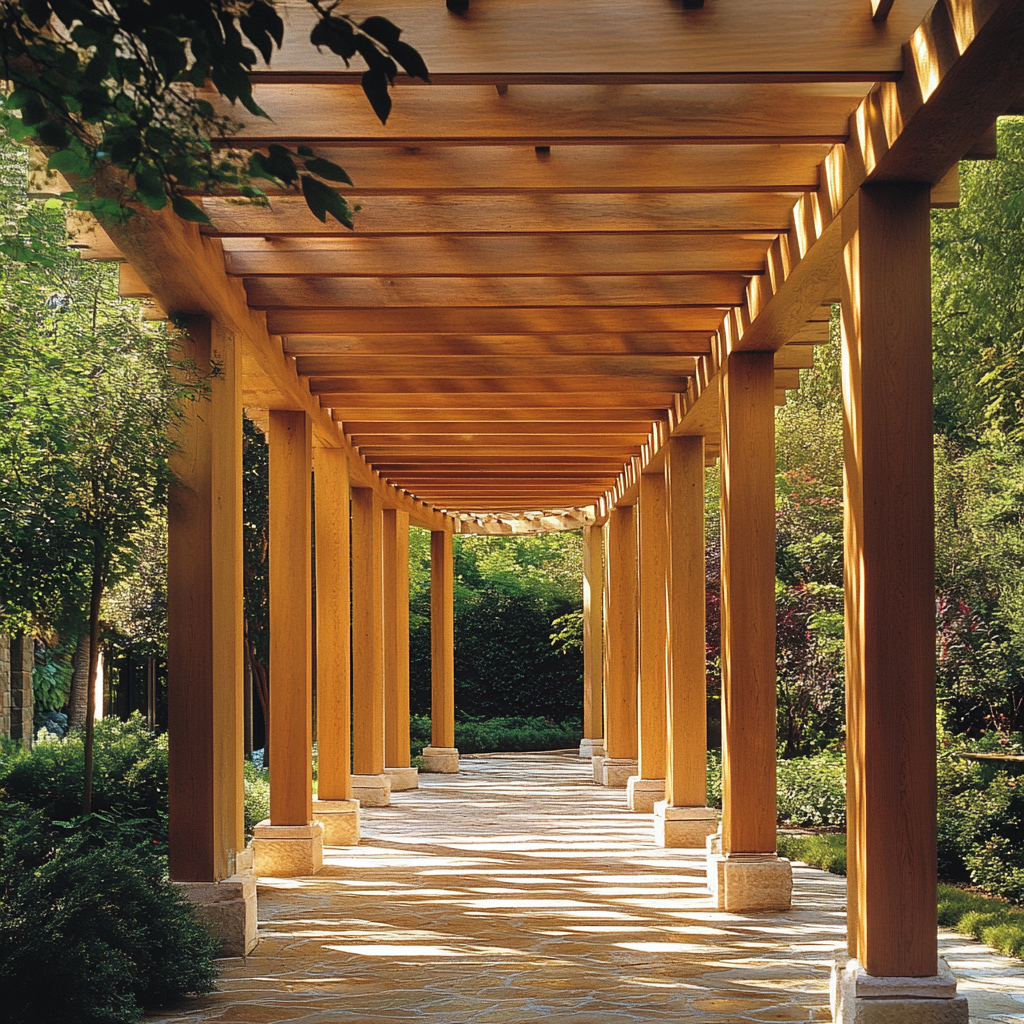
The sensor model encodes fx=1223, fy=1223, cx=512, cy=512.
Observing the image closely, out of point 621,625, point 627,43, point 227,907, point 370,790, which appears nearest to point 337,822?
point 370,790

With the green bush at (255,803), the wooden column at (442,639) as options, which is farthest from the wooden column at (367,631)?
the wooden column at (442,639)

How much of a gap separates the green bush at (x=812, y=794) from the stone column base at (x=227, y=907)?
684 centimetres

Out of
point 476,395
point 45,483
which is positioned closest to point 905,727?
point 45,483

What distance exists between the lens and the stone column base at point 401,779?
1698cm

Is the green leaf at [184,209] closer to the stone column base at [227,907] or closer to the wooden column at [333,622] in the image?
the stone column base at [227,907]

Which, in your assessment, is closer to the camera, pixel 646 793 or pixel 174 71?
pixel 174 71

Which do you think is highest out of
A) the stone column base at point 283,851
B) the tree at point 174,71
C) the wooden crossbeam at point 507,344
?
the wooden crossbeam at point 507,344

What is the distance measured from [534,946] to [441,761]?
41.9ft

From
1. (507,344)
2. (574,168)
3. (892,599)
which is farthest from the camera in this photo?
(507,344)

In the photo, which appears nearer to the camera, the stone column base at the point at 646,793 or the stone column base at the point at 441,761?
the stone column base at the point at 646,793

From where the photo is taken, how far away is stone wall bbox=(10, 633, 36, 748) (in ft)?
55.4

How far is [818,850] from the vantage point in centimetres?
1043

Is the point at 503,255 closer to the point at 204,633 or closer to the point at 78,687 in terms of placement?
the point at 204,633

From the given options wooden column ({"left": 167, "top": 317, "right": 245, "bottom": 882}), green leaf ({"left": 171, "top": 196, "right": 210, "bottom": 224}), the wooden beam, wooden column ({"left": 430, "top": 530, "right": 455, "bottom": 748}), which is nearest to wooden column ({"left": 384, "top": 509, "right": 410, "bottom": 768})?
wooden column ({"left": 430, "top": 530, "right": 455, "bottom": 748})
